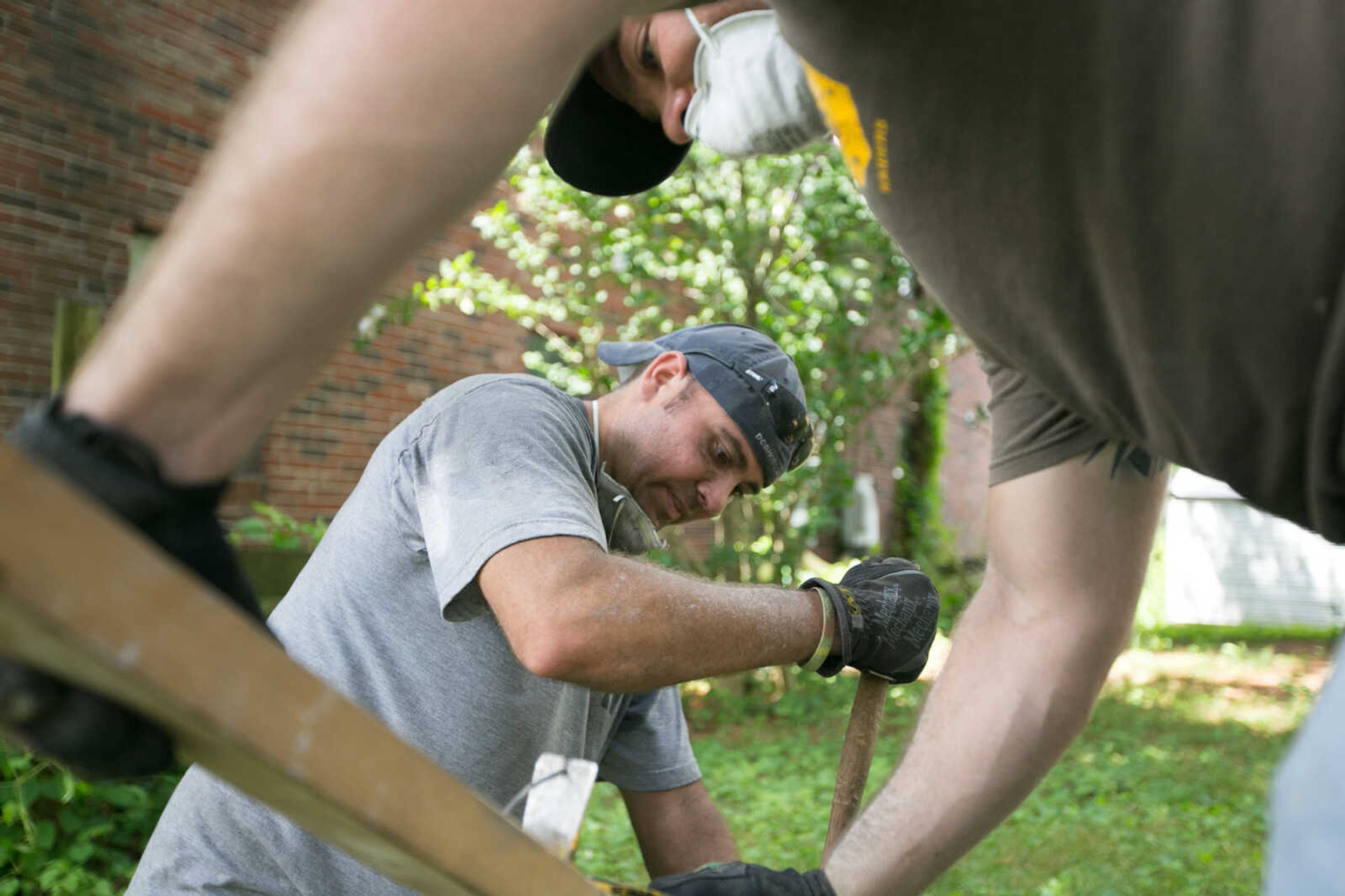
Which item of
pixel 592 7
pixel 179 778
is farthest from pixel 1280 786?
pixel 179 778

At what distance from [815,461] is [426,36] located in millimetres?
6398

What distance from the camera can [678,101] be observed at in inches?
61.4

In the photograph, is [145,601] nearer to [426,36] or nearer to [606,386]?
[426,36]

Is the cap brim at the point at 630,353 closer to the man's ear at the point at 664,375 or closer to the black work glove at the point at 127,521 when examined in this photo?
the man's ear at the point at 664,375

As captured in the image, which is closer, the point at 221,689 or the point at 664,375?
the point at 221,689

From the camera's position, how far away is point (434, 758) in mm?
2021

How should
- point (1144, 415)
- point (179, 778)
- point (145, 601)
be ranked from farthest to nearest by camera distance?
point (179, 778) < point (1144, 415) < point (145, 601)

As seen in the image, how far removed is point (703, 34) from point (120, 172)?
17.7 ft

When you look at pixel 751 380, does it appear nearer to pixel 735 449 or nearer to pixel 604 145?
pixel 735 449

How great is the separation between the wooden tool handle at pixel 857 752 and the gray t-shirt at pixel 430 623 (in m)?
0.52

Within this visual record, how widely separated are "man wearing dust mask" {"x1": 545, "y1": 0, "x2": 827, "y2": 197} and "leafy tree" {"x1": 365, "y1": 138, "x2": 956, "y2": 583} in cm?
463

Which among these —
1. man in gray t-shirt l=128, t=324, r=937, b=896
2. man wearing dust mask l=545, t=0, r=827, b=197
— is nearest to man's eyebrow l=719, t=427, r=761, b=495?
man in gray t-shirt l=128, t=324, r=937, b=896

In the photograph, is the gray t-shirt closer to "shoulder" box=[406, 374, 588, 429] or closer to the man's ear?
"shoulder" box=[406, 374, 588, 429]

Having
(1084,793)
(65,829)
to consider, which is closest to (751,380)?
(65,829)
